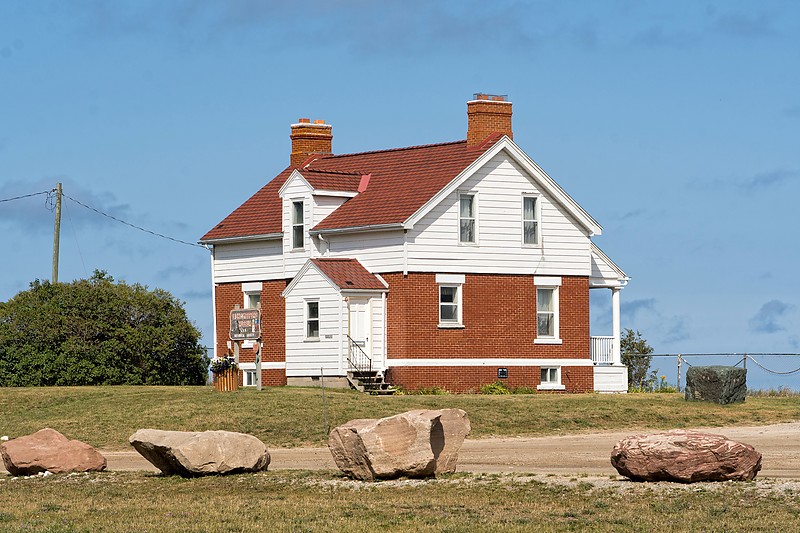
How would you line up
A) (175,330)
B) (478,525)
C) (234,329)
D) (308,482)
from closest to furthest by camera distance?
1. (478,525)
2. (308,482)
3. (234,329)
4. (175,330)

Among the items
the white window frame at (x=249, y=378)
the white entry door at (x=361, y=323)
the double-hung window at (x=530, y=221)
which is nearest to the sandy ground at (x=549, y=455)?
the white entry door at (x=361, y=323)

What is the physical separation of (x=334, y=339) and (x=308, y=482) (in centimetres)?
2121

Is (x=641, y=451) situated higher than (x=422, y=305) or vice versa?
(x=422, y=305)

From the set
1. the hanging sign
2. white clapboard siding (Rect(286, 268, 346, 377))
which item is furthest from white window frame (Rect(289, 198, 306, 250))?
the hanging sign

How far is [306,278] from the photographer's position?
147 ft

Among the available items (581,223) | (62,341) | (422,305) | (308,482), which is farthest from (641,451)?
(62,341)

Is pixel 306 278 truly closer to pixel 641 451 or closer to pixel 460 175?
pixel 460 175

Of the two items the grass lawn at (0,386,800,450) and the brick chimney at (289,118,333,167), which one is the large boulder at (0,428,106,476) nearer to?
the grass lawn at (0,386,800,450)

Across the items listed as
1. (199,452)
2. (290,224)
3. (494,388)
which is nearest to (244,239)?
(290,224)

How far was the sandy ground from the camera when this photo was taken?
2492 centimetres

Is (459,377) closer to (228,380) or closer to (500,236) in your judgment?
(500,236)

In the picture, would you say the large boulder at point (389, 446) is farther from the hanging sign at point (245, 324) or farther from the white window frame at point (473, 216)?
the white window frame at point (473, 216)

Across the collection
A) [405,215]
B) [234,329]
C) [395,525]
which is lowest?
[395,525]

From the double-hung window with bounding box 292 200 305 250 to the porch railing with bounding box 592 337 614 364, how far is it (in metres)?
10.2
